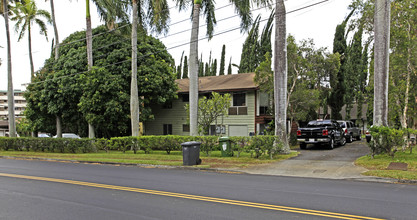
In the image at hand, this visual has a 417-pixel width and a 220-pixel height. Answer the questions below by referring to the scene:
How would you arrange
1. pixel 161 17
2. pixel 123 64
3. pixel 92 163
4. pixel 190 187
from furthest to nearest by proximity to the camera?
pixel 123 64 → pixel 161 17 → pixel 92 163 → pixel 190 187

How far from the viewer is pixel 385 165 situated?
514 inches

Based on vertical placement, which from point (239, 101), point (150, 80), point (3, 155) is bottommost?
point (3, 155)

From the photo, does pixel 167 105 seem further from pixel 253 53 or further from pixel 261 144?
pixel 261 144

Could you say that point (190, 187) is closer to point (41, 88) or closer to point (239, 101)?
point (239, 101)

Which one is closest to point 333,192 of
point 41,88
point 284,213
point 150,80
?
point 284,213

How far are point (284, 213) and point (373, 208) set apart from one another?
1916 mm

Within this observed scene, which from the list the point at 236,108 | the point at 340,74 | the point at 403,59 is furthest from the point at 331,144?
the point at 340,74

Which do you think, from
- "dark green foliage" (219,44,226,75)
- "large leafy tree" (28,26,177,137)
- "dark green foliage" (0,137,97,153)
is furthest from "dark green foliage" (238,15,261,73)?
"dark green foliage" (0,137,97,153)

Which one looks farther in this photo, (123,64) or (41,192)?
(123,64)

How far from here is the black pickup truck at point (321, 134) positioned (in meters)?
20.7

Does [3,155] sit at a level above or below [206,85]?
below

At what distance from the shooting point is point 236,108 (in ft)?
97.5

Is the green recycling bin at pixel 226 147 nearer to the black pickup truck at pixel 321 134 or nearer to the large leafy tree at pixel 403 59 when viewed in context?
the black pickup truck at pixel 321 134

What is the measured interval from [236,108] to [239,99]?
0.84 metres
